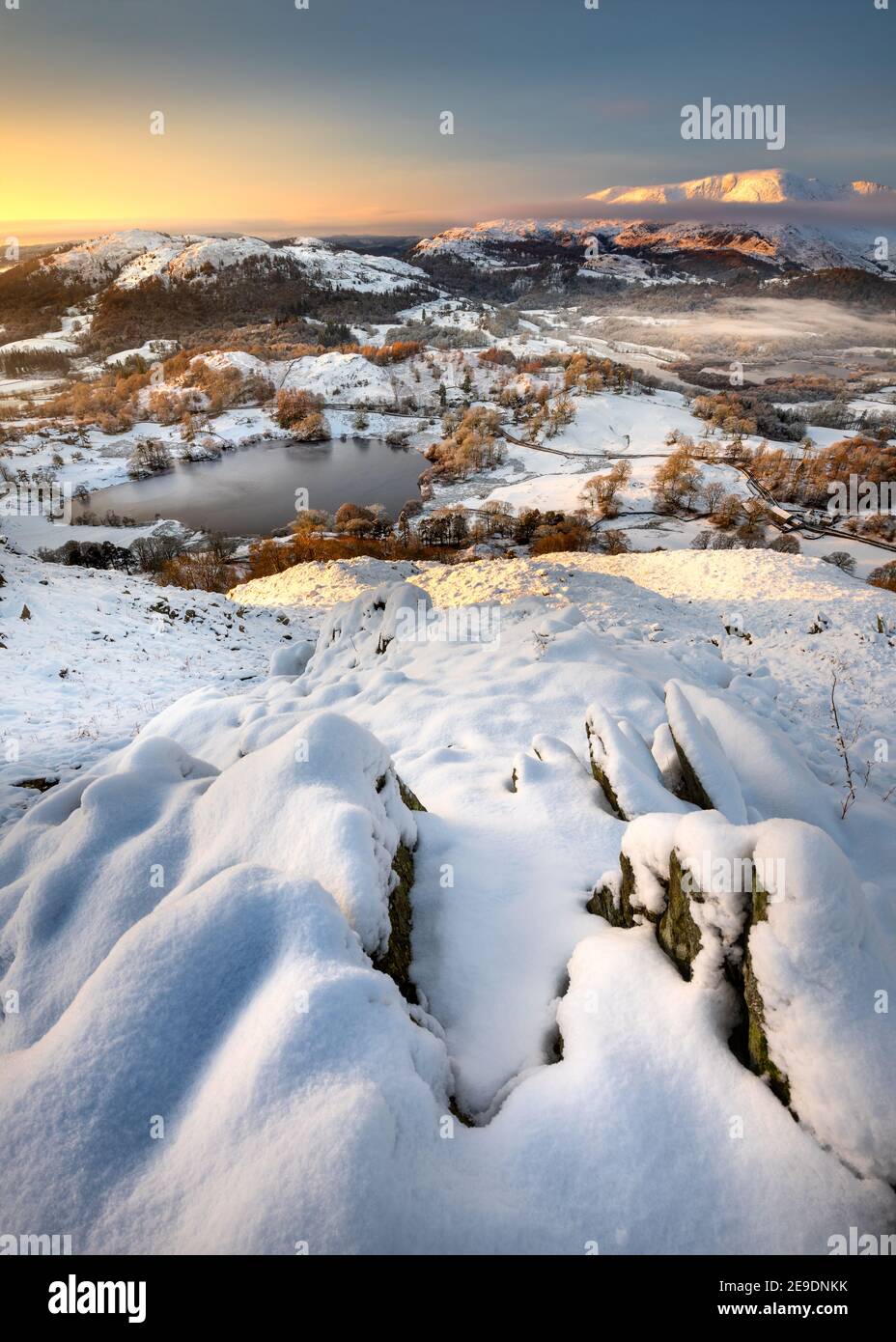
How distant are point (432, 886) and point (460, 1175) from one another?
A: 10.3 ft

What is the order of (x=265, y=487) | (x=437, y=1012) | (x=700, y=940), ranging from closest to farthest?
(x=700, y=940), (x=437, y=1012), (x=265, y=487)

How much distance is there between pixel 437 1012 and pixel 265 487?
377 ft

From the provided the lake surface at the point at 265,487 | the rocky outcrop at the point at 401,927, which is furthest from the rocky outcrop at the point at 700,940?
the lake surface at the point at 265,487

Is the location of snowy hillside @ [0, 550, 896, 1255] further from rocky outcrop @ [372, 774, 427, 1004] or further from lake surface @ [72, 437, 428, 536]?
lake surface @ [72, 437, 428, 536]

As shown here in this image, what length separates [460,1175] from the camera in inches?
133

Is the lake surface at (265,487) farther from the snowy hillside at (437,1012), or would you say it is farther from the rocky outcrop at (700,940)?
the rocky outcrop at (700,940)

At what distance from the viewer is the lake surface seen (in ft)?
299

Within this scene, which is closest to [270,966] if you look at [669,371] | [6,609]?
[6,609]

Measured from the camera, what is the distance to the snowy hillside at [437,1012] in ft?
10.5

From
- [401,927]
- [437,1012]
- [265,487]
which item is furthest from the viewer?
[265,487]

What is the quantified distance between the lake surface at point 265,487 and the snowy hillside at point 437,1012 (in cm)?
8360

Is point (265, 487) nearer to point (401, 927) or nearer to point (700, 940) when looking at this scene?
point (401, 927)

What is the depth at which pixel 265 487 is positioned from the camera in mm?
107500

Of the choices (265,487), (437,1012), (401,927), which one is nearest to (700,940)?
(437,1012)
